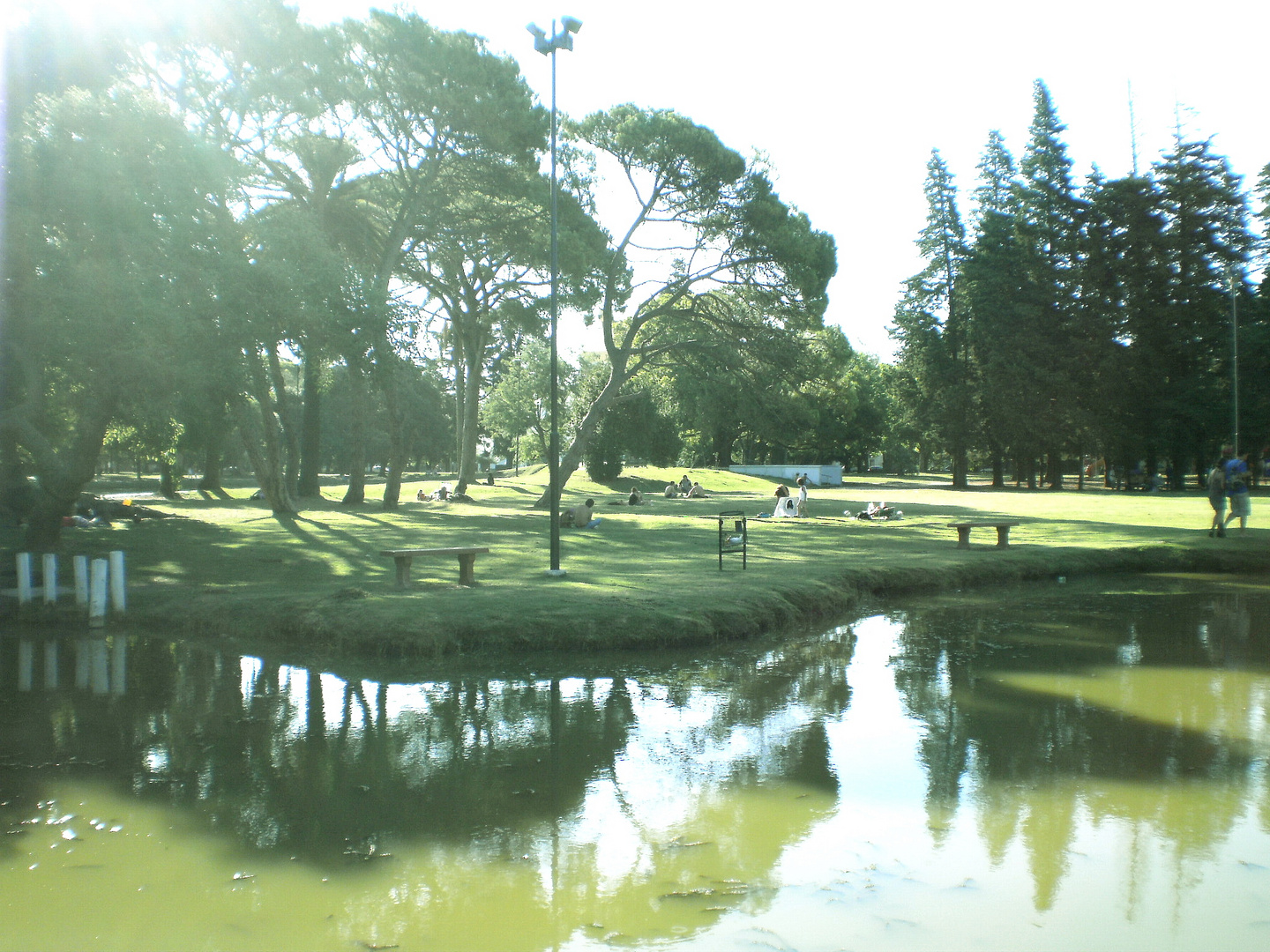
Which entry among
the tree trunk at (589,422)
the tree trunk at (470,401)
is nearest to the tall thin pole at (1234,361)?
the tree trunk at (589,422)

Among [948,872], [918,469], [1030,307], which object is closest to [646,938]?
[948,872]

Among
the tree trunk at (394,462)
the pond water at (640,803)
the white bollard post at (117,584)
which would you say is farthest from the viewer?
the tree trunk at (394,462)

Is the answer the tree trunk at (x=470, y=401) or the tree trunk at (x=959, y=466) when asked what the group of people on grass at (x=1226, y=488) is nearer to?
the tree trunk at (x=470, y=401)

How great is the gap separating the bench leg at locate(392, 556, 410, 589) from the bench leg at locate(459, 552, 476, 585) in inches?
30.3

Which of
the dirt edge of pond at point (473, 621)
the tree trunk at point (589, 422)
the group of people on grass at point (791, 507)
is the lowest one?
the dirt edge of pond at point (473, 621)

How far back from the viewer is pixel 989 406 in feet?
166

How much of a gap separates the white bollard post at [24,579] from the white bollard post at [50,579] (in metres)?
0.24

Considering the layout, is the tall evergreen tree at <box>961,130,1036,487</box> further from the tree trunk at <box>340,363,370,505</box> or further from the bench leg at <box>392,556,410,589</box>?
the bench leg at <box>392,556,410,589</box>

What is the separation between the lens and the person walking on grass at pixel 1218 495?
62.1 ft

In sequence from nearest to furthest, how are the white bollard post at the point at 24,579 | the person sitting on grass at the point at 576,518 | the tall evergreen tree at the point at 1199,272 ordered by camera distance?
the white bollard post at the point at 24,579 < the person sitting on grass at the point at 576,518 < the tall evergreen tree at the point at 1199,272

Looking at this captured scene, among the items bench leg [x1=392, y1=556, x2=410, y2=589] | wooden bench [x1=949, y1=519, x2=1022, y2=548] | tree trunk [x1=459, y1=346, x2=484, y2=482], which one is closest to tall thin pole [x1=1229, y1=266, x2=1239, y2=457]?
wooden bench [x1=949, y1=519, x2=1022, y2=548]

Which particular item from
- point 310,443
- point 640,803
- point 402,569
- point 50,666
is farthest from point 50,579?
point 310,443

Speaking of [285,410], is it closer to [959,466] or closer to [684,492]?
[684,492]

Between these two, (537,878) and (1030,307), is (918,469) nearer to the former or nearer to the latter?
(1030,307)
